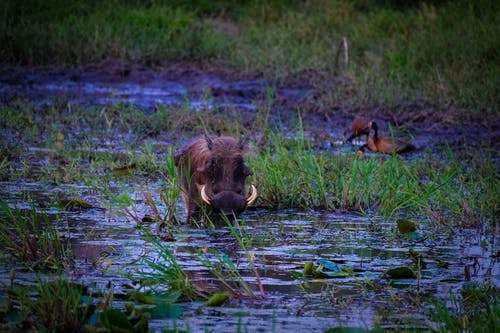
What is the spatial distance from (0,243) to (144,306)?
53.9 inches

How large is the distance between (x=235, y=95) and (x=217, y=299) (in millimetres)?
8140

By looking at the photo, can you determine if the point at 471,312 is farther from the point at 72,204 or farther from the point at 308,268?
the point at 72,204

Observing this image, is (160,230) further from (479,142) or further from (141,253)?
(479,142)

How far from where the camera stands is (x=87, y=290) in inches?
159

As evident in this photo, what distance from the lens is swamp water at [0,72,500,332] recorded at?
12.5 feet

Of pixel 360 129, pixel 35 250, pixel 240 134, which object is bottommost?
pixel 35 250

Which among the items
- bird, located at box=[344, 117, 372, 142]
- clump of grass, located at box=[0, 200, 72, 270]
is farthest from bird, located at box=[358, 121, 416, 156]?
clump of grass, located at box=[0, 200, 72, 270]

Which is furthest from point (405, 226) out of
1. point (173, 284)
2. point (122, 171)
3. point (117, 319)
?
point (122, 171)

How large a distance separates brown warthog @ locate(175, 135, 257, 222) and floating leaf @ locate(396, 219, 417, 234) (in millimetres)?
890

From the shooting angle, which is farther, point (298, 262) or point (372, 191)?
point (372, 191)

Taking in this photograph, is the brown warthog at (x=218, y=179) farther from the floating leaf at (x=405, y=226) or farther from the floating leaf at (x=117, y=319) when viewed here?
the floating leaf at (x=117, y=319)

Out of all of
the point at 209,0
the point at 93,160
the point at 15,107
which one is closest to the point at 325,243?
the point at 93,160

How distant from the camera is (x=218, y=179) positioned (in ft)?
18.4

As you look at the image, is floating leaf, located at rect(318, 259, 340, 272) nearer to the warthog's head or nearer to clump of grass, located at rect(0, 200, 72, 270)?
the warthog's head
